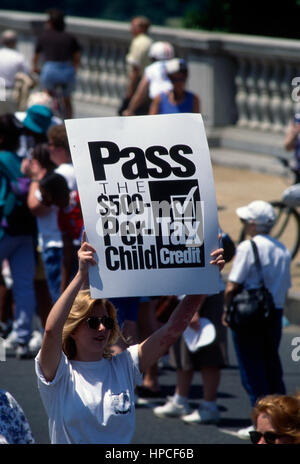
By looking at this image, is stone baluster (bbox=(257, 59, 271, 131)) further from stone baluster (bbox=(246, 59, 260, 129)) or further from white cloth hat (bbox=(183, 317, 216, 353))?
white cloth hat (bbox=(183, 317, 216, 353))

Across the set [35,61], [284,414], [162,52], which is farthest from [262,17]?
[284,414]

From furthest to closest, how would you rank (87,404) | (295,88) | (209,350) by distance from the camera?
1. (295,88)
2. (209,350)
3. (87,404)

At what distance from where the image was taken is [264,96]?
1600cm

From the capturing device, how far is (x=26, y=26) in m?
21.2

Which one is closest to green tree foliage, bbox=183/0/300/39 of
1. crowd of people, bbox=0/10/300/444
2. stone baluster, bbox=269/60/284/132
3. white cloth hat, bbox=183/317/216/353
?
stone baluster, bbox=269/60/284/132

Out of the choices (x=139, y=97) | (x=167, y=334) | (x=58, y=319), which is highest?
(x=58, y=319)

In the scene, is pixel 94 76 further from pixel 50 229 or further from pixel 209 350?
pixel 209 350

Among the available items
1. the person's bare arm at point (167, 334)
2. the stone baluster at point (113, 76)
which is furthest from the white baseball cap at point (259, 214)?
the stone baluster at point (113, 76)

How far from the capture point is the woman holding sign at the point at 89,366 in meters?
A: 4.76

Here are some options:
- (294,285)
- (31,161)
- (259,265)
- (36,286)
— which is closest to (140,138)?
(259,265)

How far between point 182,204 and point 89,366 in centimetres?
78

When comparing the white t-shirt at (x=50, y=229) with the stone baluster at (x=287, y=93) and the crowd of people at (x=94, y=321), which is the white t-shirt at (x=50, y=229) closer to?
Answer: the crowd of people at (x=94, y=321)

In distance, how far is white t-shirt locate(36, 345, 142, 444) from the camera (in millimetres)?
4805
